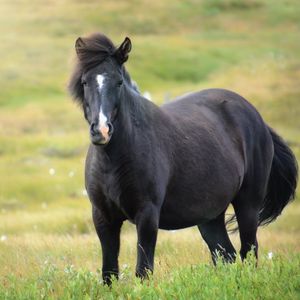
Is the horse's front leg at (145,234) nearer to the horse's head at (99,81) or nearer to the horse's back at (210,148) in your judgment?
the horse's back at (210,148)

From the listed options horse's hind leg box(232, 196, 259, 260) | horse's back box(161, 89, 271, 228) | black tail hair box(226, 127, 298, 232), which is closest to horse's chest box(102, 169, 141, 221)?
horse's back box(161, 89, 271, 228)

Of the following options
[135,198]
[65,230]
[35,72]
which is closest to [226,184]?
[135,198]

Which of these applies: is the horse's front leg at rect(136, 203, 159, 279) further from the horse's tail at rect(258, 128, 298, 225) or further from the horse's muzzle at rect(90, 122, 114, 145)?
the horse's tail at rect(258, 128, 298, 225)

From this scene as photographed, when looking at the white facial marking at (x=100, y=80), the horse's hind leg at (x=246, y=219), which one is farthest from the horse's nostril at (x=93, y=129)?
the horse's hind leg at (x=246, y=219)

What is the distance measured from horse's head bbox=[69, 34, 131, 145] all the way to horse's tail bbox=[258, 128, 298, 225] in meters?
3.01

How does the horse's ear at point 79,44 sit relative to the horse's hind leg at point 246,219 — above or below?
above

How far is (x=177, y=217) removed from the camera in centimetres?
738

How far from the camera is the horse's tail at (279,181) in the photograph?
929cm

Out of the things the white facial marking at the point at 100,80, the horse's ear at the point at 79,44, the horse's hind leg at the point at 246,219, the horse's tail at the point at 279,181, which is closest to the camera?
the white facial marking at the point at 100,80

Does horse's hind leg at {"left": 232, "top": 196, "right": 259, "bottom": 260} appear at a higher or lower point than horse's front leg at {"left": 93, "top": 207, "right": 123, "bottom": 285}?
lower

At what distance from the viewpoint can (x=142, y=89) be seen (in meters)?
46.9

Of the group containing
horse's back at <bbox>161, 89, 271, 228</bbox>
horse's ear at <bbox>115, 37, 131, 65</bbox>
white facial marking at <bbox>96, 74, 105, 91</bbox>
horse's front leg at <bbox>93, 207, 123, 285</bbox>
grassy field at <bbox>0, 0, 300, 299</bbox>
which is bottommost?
grassy field at <bbox>0, 0, 300, 299</bbox>

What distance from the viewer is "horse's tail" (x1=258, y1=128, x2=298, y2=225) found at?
929 centimetres

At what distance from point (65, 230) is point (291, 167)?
23.3 feet
